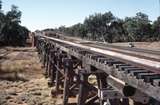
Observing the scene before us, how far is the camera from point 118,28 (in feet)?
301

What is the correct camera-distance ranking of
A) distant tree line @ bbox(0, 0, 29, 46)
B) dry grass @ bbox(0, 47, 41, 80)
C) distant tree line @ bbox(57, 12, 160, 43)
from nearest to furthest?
dry grass @ bbox(0, 47, 41, 80), distant tree line @ bbox(0, 0, 29, 46), distant tree line @ bbox(57, 12, 160, 43)

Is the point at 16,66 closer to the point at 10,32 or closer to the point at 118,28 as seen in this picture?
the point at 10,32

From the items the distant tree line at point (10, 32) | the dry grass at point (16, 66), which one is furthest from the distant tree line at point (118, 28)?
the dry grass at point (16, 66)

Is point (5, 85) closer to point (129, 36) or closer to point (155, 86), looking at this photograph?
point (155, 86)

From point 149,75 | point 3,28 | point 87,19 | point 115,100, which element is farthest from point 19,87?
point 87,19

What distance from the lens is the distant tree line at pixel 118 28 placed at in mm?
80438

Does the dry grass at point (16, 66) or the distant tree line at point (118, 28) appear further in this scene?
the distant tree line at point (118, 28)

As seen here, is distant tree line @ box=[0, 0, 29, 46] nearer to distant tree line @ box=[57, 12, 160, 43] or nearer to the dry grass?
distant tree line @ box=[57, 12, 160, 43]

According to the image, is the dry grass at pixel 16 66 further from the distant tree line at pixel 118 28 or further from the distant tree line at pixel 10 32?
the distant tree line at pixel 118 28

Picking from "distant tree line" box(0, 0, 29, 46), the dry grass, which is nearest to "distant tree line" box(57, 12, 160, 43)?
"distant tree line" box(0, 0, 29, 46)

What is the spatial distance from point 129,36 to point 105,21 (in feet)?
37.3

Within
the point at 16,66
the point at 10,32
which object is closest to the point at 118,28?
the point at 10,32

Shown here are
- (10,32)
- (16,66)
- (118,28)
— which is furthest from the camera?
(118,28)

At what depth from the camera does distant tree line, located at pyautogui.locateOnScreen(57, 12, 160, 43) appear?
3167 inches
